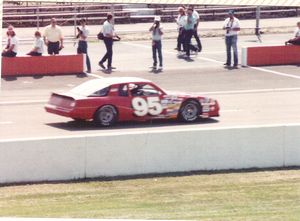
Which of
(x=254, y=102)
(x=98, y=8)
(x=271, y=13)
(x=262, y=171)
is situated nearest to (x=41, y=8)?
(x=98, y=8)

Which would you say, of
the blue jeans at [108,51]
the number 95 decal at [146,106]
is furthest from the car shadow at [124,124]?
the blue jeans at [108,51]

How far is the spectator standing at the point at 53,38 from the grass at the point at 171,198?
41.5 feet

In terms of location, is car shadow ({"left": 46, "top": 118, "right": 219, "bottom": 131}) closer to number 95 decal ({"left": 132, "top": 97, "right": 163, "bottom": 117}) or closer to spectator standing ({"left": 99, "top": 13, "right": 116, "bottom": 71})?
number 95 decal ({"left": 132, "top": 97, "right": 163, "bottom": 117})

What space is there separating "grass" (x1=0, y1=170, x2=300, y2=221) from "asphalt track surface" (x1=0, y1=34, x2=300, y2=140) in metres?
3.77

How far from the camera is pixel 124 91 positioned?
815 inches

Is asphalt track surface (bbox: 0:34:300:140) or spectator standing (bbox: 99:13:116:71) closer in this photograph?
asphalt track surface (bbox: 0:34:300:140)

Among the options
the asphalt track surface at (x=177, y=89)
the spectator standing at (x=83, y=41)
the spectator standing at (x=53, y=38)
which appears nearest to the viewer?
the asphalt track surface at (x=177, y=89)

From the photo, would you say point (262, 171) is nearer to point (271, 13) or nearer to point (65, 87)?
point (65, 87)

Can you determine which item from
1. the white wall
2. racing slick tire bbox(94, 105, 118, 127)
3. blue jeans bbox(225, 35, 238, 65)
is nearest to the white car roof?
racing slick tire bbox(94, 105, 118, 127)

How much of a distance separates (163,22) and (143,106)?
800 inches

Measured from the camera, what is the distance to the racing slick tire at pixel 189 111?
21.0 m

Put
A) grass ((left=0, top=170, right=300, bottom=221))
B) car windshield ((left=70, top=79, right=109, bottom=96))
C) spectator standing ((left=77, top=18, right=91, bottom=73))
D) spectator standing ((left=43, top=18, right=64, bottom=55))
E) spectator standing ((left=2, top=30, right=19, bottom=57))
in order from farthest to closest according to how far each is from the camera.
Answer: spectator standing ((left=43, top=18, right=64, bottom=55)), spectator standing ((left=77, top=18, right=91, bottom=73)), spectator standing ((left=2, top=30, right=19, bottom=57)), car windshield ((left=70, top=79, right=109, bottom=96)), grass ((left=0, top=170, right=300, bottom=221))

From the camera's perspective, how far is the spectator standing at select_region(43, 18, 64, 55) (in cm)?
2855

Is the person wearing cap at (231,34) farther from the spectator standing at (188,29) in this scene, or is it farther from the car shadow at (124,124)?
the car shadow at (124,124)
